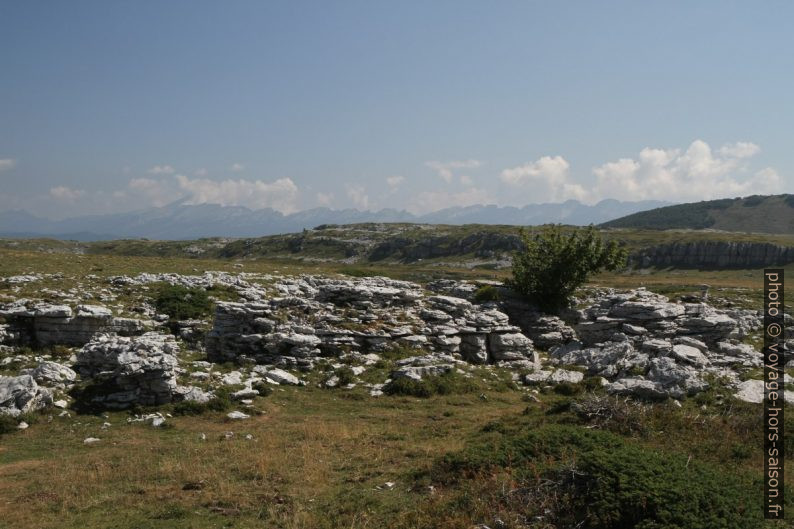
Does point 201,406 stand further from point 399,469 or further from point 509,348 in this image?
point 509,348

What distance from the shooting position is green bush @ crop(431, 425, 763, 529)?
36.0 feet

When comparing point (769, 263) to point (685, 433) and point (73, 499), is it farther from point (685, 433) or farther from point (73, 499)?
point (73, 499)

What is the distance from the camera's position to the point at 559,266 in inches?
1775

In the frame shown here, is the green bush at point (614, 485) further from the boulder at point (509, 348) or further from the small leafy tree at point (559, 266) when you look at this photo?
the small leafy tree at point (559, 266)

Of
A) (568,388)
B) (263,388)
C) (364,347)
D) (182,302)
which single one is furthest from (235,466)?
(182,302)

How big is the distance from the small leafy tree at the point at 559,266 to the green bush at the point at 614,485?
30360mm

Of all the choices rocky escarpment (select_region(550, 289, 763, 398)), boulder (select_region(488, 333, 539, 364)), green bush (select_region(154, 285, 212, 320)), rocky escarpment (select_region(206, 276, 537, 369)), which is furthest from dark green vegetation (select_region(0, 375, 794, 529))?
green bush (select_region(154, 285, 212, 320))

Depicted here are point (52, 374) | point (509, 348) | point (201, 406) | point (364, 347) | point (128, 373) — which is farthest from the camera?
Result: point (509, 348)

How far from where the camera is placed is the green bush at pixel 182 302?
1478 inches

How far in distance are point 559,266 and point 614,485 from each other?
115 feet

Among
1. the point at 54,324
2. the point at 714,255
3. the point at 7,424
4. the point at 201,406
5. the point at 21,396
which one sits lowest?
the point at 201,406

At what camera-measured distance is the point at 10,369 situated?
26984mm

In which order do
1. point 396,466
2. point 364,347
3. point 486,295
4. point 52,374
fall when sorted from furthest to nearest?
1. point 486,295
2. point 364,347
3. point 52,374
4. point 396,466

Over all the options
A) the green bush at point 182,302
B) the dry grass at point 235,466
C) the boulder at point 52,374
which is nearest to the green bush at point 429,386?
the dry grass at point 235,466
